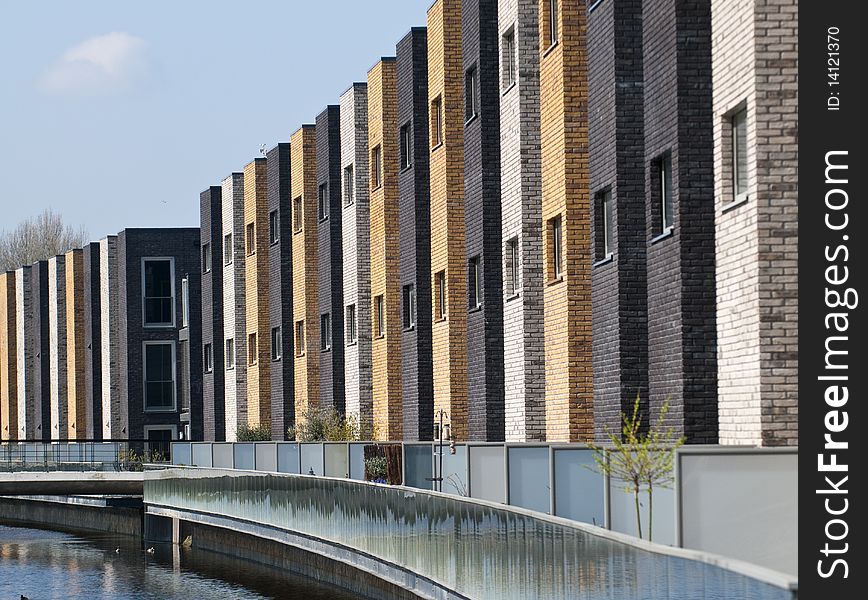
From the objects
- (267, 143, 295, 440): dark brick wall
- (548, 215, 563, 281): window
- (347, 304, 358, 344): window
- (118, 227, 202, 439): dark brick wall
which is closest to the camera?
(548, 215, 563, 281): window

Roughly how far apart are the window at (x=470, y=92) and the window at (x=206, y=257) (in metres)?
32.1

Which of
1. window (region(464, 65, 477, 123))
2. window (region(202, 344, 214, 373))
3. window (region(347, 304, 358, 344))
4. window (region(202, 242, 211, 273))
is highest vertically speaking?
window (region(464, 65, 477, 123))

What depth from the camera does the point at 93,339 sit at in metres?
80.5

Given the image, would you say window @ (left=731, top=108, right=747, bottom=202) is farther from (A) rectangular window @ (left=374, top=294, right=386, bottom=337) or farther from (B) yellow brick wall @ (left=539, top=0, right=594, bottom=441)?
(A) rectangular window @ (left=374, top=294, right=386, bottom=337)

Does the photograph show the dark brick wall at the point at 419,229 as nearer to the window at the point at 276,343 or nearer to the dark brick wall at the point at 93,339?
the window at the point at 276,343

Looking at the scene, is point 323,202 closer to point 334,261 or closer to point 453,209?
point 334,261

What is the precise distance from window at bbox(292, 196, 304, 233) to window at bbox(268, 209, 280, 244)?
1.18 m

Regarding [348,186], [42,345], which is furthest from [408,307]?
[42,345]

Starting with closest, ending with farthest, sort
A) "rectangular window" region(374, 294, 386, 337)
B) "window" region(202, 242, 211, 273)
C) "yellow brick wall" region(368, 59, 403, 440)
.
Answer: "yellow brick wall" region(368, 59, 403, 440) < "rectangular window" region(374, 294, 386, 337) < "window" region(202, 242, 211, 273)

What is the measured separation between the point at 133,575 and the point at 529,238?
19.5 meters

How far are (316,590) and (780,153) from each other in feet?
66.5

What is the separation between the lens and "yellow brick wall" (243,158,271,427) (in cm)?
5838

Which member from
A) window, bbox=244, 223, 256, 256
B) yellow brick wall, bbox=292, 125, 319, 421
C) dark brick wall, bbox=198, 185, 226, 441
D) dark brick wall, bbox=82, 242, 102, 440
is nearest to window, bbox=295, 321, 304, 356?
yellow brick wall, bbox=292, 125, 319, 421

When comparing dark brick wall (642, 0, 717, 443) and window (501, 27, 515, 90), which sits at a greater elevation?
window (501, 27, 515, 90)
